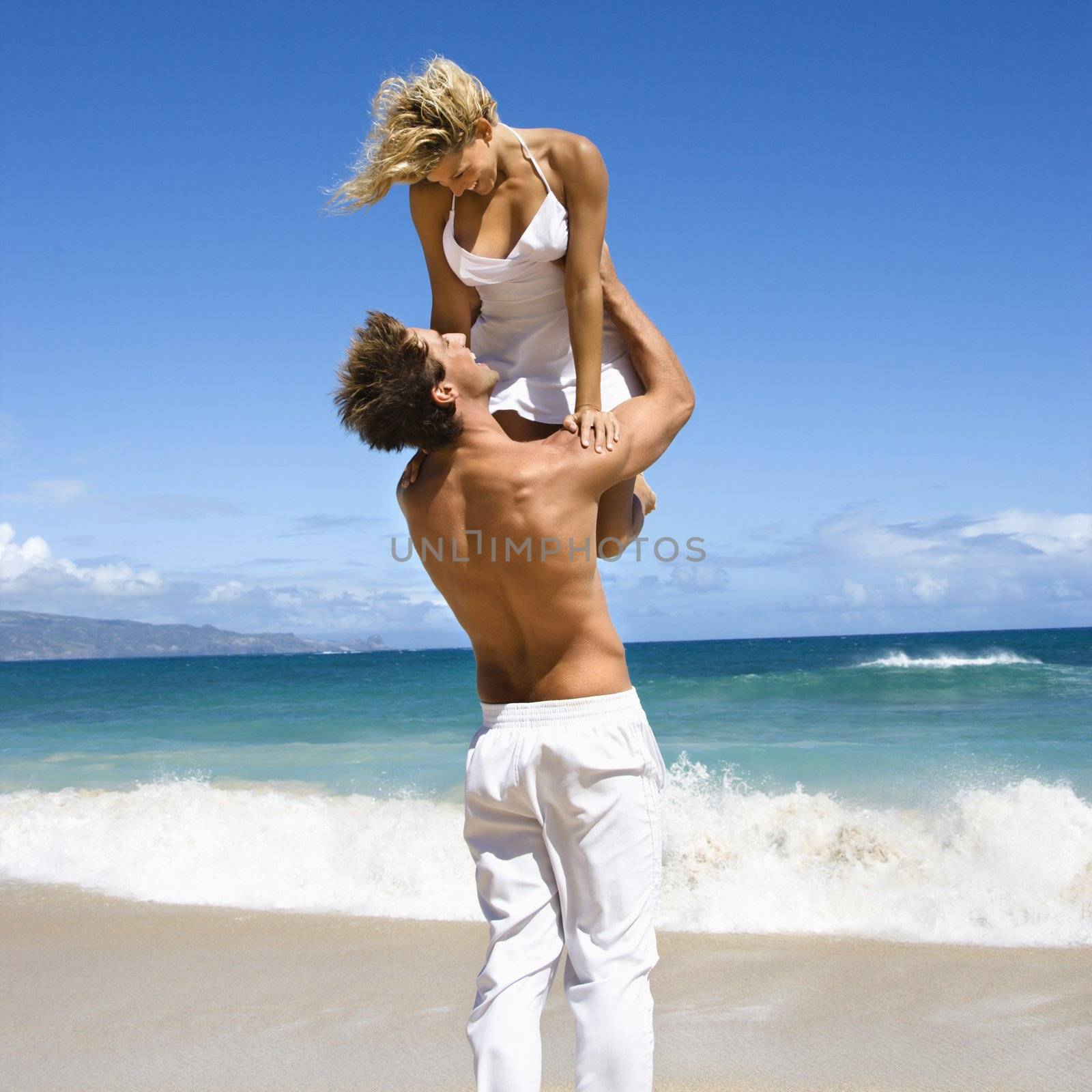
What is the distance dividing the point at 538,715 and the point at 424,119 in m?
1.48

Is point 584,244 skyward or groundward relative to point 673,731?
skyward

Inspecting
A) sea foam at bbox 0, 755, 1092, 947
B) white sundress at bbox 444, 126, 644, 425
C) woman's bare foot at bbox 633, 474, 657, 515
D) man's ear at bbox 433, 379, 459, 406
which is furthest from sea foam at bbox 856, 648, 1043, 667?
man's ear at bbox 433, 379, 459, 406

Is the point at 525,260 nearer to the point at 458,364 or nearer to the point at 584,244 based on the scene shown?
the point at 584,244

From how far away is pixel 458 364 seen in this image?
2.59 meters

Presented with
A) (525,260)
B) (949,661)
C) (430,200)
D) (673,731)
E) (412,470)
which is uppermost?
(430,200)

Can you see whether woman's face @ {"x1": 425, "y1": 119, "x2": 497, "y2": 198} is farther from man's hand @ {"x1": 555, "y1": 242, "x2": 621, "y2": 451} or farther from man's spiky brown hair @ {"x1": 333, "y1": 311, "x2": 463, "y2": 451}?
man's hand @ {"x1": 555, "y1": 242, "x2": 621, "y2": 451}

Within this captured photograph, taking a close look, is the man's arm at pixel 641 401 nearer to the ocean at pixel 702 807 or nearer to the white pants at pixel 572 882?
the white pants at pixel 572 882

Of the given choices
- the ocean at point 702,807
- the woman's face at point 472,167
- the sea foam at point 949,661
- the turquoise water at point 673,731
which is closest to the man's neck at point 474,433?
the woman's face at point 472,167

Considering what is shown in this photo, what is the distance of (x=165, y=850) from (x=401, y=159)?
6.42 meters

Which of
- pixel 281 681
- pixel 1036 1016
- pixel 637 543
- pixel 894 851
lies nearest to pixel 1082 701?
pixel 894 851

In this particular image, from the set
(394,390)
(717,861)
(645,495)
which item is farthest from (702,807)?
(394,390)

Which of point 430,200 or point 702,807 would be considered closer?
point 430,200

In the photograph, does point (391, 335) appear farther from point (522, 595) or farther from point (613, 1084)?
point (613, 1084)

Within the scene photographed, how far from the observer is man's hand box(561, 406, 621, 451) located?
255cm
